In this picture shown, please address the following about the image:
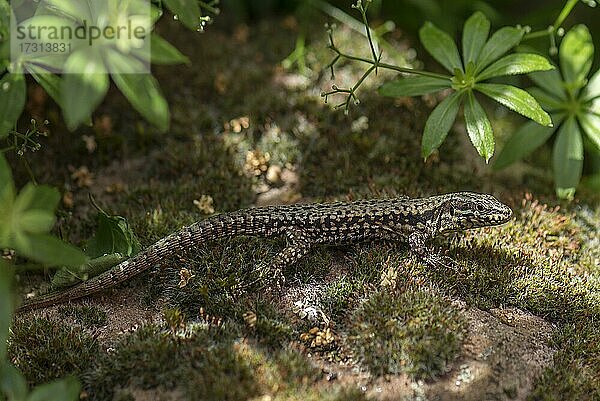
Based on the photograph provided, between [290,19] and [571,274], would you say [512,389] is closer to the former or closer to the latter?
[571,274]

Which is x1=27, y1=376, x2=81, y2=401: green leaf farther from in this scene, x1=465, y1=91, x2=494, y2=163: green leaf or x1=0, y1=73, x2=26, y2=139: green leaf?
x1=465, y1=91, x2=494, y2=163: green leaf

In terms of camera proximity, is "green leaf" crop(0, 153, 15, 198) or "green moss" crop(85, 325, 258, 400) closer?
"green leaf" crop(0, 153, 15, 198)

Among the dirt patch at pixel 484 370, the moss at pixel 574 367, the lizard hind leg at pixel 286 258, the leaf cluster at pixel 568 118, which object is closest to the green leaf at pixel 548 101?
the leaf cluster at pixel 568 118

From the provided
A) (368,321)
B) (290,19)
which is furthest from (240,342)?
(290,19)

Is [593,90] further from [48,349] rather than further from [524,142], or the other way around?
[48,349]

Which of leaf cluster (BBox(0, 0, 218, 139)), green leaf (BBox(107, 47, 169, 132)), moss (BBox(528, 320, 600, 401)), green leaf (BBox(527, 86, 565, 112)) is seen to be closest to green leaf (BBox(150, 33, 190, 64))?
leaf cluster (BBox(0, 0, 218, 139))

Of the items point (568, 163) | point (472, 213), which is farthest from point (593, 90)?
point (472, 213)
